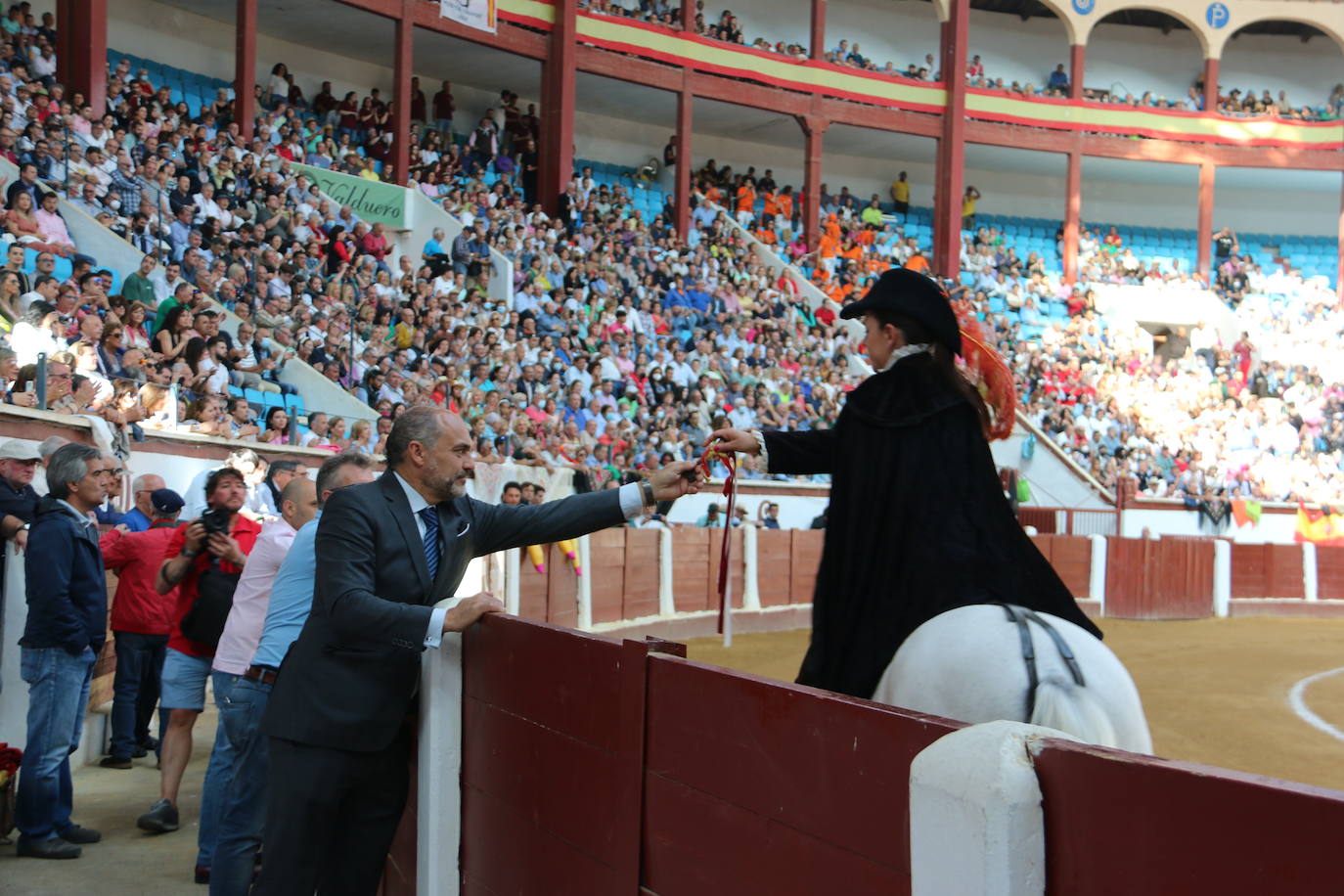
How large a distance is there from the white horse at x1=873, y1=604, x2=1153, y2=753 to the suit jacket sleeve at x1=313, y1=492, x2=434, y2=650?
117cm

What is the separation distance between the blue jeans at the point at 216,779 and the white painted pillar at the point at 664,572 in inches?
333

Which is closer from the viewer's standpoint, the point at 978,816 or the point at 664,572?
the point at 978,816

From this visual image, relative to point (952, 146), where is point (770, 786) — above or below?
below

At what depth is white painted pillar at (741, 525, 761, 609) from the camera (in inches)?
560

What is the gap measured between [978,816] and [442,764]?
2197 millimetres

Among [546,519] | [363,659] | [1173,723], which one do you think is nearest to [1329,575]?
[1173,723]

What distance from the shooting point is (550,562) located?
36.8 ft

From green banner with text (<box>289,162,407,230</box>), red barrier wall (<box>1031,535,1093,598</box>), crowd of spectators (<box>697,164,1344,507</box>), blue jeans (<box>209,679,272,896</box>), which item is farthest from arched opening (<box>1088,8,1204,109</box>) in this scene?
blue jeans (<box>209,679,272,896</box>)

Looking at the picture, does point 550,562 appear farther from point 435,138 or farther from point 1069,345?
point 1069,345

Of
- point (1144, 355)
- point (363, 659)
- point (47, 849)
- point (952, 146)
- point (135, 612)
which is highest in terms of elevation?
point (952, 146)

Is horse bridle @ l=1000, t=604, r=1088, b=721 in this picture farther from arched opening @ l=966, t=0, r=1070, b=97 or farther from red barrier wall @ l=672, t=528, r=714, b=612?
arched opening @ l=966, t=0, r=1070, b=97

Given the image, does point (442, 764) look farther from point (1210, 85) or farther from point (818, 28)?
point (1210, 85)

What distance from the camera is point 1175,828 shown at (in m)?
1.56

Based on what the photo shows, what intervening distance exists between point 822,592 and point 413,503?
1.10 meters
